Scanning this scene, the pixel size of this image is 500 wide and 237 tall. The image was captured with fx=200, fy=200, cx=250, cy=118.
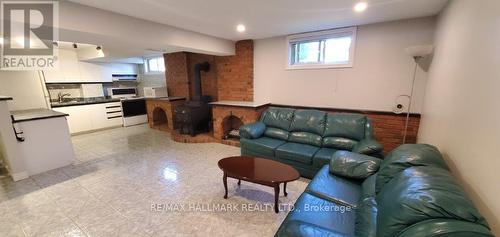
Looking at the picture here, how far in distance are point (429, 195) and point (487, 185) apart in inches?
17.5

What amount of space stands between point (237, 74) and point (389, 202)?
4.16 metres

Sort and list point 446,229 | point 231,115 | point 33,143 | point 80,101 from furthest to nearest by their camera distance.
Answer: point 80,101, point 231,115, point 33,143, point 446,229

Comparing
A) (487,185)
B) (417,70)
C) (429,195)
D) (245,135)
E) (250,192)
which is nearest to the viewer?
(429,195)

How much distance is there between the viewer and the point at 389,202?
1221mm

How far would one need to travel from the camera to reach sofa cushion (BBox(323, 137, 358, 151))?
2.89 metres

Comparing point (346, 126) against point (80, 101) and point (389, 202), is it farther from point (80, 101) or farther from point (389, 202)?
point (80, 101)

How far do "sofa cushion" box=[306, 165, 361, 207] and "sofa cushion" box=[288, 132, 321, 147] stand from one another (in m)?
1.05

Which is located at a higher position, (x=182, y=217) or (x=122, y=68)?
(x=122, y=68)

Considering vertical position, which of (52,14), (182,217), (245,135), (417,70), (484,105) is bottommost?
(182,217)

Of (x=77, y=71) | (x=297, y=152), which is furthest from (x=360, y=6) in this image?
(x=77, y=71)

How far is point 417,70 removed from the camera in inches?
122

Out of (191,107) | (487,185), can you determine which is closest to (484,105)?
(487,185)

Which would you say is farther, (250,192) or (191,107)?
(191,107)

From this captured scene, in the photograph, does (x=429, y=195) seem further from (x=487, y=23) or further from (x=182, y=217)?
(x=182, y=217)
